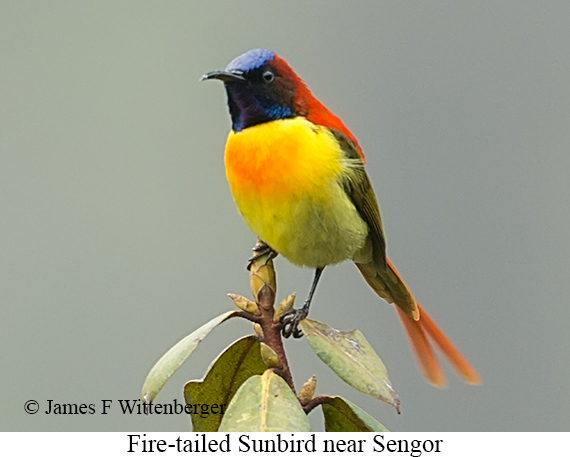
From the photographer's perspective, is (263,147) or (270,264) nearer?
(270,264)

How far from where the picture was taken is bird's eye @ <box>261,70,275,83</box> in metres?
1.92

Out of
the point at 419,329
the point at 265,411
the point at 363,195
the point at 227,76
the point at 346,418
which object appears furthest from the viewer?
the point at 419,329

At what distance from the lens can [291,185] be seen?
1912 mm

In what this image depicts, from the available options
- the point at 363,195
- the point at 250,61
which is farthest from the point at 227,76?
the point at 363,195

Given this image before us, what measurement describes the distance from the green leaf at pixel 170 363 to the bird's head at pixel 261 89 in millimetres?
732

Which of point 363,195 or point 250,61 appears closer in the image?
point 250,61

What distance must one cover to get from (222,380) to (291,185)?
630 mm

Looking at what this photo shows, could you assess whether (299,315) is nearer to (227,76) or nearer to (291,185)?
(291,185)

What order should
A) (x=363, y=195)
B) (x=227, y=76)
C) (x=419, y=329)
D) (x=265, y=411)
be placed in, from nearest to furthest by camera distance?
(x=265, y=411), (x=227, y=76), (x=363, y=195), (x=419, y=329)
